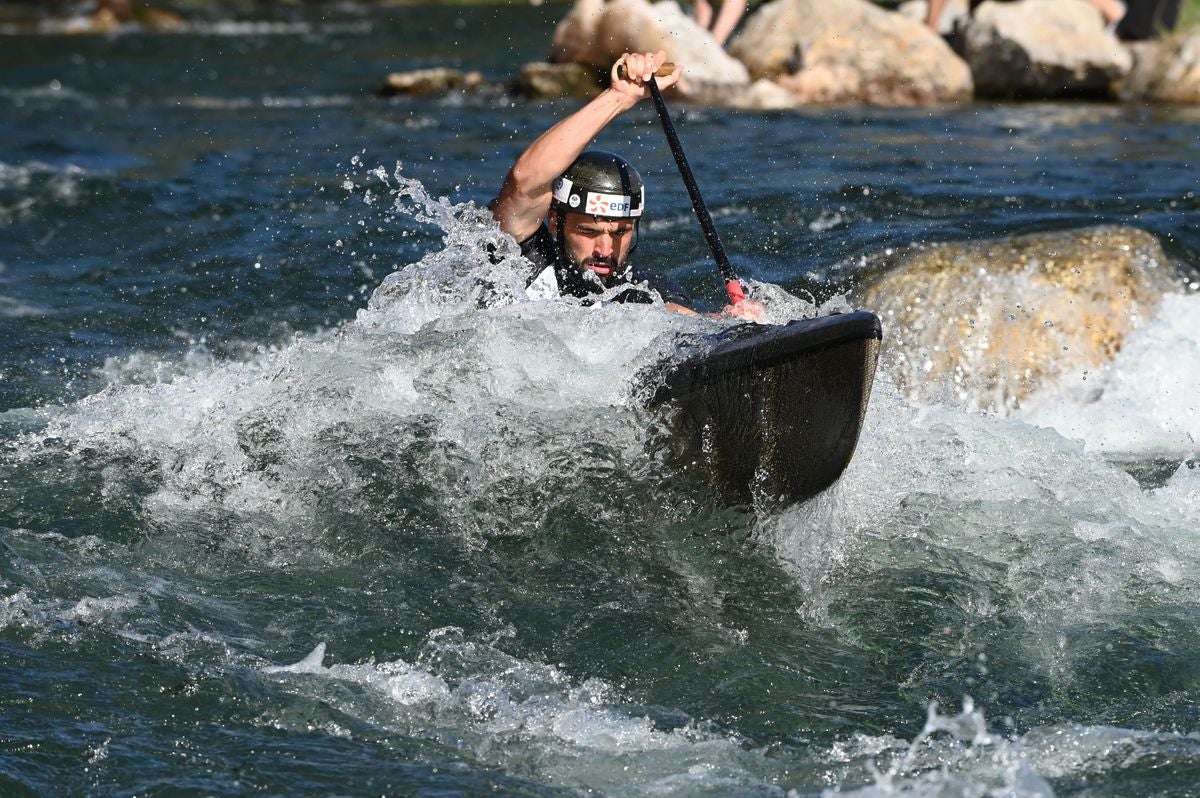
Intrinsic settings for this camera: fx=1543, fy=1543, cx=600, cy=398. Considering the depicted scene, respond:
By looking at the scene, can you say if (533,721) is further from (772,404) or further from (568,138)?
(568,138)

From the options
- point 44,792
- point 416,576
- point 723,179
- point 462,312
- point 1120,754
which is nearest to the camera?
A: point 44,792

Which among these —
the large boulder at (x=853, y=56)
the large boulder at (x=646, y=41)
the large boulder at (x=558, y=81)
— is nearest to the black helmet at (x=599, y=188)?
the large boulder at (x=646, y=41)

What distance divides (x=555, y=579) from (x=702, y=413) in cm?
77

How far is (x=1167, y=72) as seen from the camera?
1509 cm

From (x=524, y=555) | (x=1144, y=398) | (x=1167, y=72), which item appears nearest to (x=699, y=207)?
(x=524, y=555)

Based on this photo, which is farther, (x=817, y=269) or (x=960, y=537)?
(x=817, y=269)

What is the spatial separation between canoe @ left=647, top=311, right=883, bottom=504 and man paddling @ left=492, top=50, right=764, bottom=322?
929mm

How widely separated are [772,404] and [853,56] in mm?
10641

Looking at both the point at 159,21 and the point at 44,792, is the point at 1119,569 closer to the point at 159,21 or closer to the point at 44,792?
the point at 44,792

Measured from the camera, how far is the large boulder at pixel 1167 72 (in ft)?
48.9

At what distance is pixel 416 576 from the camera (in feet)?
16.8

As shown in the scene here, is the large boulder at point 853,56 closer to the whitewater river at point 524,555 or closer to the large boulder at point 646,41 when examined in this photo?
the large boulder at point 646,41

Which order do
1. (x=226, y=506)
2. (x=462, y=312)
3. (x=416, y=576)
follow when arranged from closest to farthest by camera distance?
1. (x=416, y=576)
2. (x=226, y=506)
3. (x=462, y=312)

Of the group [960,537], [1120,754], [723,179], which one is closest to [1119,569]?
[960,537]
